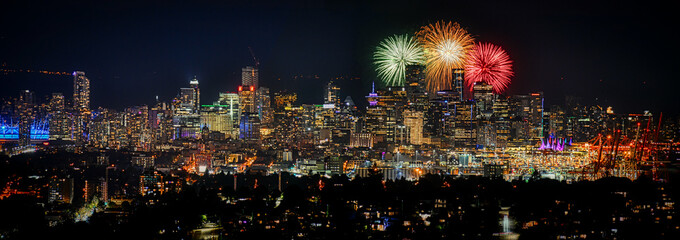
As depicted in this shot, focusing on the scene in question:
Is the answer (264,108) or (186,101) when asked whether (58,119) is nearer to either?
(186,101)

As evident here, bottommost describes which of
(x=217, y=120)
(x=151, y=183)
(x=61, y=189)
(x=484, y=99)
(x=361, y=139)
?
(x=61, y=189)

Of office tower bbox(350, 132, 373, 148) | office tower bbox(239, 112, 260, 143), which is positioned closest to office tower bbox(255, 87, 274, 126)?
office tower bbox(239, 112, 260, 143)

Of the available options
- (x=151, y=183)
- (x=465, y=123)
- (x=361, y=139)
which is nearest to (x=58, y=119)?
(x=361, y=139)

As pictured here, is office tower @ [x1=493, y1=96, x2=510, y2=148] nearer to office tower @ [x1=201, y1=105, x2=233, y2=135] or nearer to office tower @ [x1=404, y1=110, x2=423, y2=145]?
office tower @ [x1=404, y1=110, x2=423, y2=145]

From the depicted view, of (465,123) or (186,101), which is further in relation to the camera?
(186,101)

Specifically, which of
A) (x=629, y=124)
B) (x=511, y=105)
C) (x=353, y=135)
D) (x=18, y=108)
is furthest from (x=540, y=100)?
(x=18, y=108)

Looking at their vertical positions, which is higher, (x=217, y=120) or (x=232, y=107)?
(x=232, y=107)

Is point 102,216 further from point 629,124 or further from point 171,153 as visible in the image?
point 171,153
